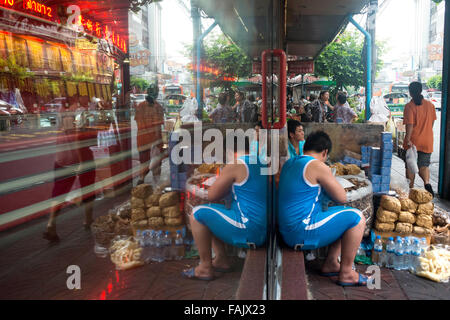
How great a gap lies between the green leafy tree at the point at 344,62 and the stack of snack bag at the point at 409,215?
28.9 feet

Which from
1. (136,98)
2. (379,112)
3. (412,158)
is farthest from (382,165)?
(379,112)

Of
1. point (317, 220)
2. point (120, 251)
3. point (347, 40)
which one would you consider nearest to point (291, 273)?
point (317, 220)

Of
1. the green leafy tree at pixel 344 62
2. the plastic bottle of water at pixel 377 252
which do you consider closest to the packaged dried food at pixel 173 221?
the plastic bottle of water at pixel 377 252

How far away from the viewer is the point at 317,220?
274cm

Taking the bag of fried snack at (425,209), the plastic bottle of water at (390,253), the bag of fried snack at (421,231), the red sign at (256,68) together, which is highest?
the red sign at (256,68)

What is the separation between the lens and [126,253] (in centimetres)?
262

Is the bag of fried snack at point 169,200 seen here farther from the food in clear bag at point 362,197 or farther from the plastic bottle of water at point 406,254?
the plastic bottle of water at point 406,254

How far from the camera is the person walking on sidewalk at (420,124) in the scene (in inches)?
195

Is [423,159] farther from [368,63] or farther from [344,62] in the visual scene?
[344,62]

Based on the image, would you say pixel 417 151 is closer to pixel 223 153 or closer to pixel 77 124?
pixel 223 153

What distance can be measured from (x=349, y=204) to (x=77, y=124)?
2615 millimetres

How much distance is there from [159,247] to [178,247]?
0.46ft

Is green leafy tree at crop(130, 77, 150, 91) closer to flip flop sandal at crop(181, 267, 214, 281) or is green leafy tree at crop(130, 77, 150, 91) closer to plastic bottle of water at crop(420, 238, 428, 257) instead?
flip flop sandal at crop(181, 267, 214, 281)
